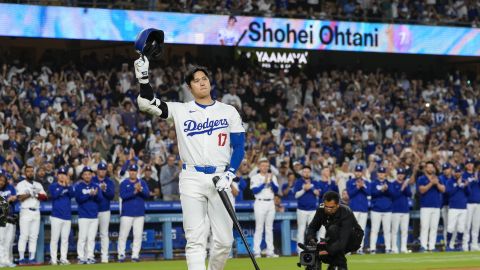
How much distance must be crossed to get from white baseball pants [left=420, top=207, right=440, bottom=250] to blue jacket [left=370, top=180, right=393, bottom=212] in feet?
3.10

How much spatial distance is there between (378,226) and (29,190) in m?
8.23

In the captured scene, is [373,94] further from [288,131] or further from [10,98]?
[10,98]

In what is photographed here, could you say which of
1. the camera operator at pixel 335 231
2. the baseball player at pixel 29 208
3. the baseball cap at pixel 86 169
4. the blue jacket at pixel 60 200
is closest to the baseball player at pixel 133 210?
the baseball cap at pixel 86 169

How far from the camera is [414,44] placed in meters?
33.0


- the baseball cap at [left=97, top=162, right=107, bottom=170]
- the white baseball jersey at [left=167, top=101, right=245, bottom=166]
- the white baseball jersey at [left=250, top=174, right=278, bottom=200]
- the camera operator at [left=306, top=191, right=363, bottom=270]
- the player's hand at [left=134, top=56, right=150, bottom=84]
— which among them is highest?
the player's hand at [left=134, top=56, right=150, bottom=84]

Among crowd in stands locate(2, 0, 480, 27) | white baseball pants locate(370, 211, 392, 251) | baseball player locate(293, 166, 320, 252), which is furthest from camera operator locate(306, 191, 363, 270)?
crowd in stands locate(2, 0, 480, 27)

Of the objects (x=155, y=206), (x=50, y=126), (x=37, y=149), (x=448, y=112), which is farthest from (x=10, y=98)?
(x=448, y=112)

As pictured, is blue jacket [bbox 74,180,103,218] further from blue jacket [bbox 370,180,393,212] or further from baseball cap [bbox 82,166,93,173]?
blue jacket [bbox 370,180,393,212]

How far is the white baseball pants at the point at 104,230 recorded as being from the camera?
21312 millimetres

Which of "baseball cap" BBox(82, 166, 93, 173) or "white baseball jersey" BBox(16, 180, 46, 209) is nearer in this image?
"white baseball jersey" BBox(16, 180, 46, 209)

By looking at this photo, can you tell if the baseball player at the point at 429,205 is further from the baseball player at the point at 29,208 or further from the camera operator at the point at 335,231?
the camera operator at the point at 335,231

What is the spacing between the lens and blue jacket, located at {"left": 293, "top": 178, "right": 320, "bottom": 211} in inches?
894

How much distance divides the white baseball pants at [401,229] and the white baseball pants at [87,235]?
7132 millimetres

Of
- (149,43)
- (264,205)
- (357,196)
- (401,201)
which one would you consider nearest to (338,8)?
(401,201)
